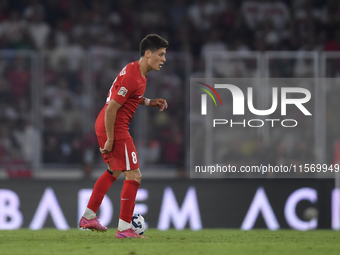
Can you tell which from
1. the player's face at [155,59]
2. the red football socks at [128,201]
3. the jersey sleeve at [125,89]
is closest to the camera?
the jersey sleeve at [125,89]

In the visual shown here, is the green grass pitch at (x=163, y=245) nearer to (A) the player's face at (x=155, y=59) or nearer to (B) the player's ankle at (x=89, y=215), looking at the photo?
(B) the player's ankle at (x=89, y=215)

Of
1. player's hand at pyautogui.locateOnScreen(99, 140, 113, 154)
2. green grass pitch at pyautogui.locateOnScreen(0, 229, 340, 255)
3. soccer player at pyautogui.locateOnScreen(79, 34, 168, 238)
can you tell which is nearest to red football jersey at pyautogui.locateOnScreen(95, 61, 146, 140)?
soccer player at pyautogui.locateOnScreen(79, 34, 168, 238)

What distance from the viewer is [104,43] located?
1131 cm

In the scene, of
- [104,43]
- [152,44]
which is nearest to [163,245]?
[152,44]

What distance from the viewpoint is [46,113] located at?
9.09 m

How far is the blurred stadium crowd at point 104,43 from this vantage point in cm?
901

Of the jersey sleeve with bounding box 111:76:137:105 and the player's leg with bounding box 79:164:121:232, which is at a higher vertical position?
the jersey sleeve with bounding box 111:76:137:105

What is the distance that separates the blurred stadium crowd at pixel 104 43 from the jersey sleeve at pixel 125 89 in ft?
12.1

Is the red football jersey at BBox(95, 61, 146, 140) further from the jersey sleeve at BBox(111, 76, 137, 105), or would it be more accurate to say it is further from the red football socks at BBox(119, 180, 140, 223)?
the red football socks at BBox(119, 180, 140, 223)

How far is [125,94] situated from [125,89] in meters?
0.05

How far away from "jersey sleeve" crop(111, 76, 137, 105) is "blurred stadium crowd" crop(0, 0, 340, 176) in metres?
3.69

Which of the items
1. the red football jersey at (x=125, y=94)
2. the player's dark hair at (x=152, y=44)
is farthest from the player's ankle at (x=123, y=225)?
the player's dark hair at (x=152, y=44)

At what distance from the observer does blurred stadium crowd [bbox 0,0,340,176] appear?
901 centimetres

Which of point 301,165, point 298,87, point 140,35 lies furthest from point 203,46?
A: point 301,165
